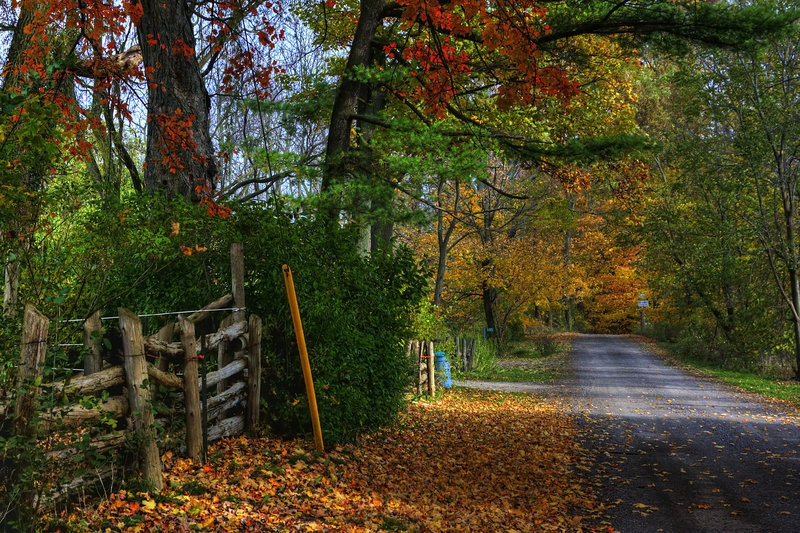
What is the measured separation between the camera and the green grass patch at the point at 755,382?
1686 cm

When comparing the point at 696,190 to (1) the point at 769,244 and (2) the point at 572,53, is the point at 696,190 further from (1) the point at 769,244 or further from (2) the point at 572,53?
(2) the point at 572,53

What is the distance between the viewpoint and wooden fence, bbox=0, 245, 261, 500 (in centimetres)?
413

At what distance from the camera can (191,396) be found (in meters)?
5.96

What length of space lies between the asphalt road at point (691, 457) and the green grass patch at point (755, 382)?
33.3 inches

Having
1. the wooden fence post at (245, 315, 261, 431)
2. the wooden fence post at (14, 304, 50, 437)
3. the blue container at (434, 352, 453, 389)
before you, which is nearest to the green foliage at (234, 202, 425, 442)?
the wooden fence post at (245, 315, 261, 431)

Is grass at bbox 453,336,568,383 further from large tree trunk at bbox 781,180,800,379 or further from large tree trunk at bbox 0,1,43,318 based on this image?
large tree trunk at bbox 0,1,43,318

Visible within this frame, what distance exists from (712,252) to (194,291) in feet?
64.1

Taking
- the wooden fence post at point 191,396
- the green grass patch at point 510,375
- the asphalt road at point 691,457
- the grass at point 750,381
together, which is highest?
the wooden fence post at point 191,396

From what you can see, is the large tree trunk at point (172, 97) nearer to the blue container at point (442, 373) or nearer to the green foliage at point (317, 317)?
the green foliage at point (317, 317)

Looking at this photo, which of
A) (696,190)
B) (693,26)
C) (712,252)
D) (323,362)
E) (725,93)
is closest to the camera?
(323,362)

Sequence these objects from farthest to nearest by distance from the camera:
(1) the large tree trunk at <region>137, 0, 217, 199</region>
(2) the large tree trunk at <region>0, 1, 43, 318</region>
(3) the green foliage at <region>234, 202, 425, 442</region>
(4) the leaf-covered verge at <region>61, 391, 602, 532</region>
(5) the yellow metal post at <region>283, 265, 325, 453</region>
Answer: (1) the large tree trunk at <region>137, 0, 217, 199</region> < (3) the green foliage at <region>234, 202, 425, 442</region> < (5) the yellow metal post at <region>283, 265, 325, 453</region> < (2) the large tree trunk at <region>0, 1, 43, 318</region> < (4) the leaf-covered verge at <region>61, 391, 602, 532</region>

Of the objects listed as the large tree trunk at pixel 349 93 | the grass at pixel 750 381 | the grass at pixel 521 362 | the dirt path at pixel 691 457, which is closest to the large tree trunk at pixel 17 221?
the large tree trunk at pixel 349 93

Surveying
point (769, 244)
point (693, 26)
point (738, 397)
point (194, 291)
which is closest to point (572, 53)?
point (693, 26)

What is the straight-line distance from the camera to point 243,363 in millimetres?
7176
